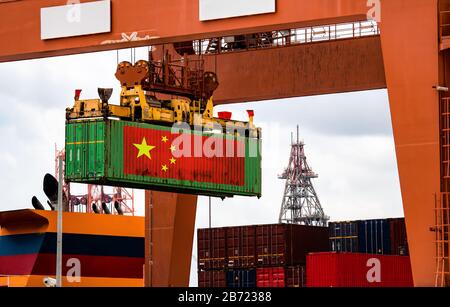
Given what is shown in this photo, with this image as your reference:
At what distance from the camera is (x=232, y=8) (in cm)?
3131

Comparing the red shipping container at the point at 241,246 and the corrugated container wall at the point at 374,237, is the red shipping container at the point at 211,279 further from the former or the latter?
the corrugated container wall at the point at 374,237

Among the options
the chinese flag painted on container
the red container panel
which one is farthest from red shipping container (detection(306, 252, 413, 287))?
the red container panel

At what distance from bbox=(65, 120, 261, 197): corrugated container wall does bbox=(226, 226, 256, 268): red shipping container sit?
592cm

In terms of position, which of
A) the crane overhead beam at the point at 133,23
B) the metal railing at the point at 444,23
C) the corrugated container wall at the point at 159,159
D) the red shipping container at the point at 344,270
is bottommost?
the red shipping container at the point at 344,270

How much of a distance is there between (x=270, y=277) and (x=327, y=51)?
9572mm

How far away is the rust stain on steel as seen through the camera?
40188 millimetres

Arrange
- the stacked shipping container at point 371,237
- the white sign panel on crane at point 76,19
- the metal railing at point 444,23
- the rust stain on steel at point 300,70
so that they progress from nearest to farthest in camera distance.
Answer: the metal railing at point 444,23
the white sign panel on crane at point 76,19
the rust stain on steel at point 300,70
the stacked shipping container at point 371,237

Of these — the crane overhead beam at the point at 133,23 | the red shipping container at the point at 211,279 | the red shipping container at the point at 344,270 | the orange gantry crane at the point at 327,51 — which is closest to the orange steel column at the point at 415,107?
the orange gantry crane at the point at 327,51

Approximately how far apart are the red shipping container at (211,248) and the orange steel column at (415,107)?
18.1 m

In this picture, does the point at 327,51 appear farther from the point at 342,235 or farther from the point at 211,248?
the point at 211,248

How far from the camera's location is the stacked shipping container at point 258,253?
145ft

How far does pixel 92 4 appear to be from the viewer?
33.4m

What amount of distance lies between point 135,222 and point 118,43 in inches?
304

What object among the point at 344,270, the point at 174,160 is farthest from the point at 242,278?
the point at 174,160
